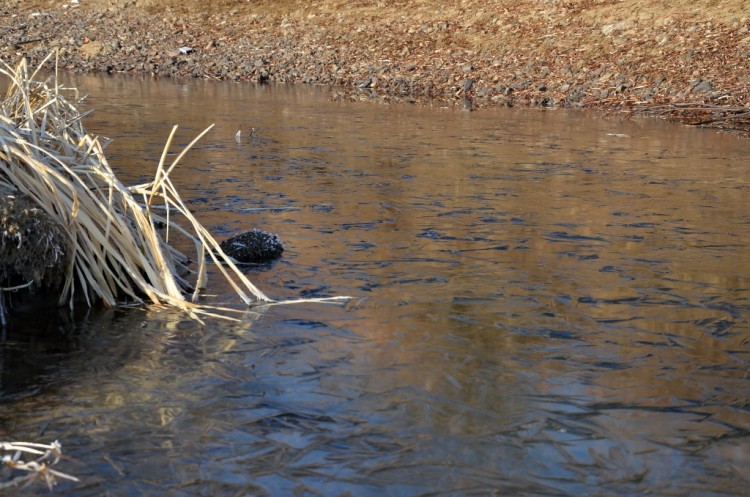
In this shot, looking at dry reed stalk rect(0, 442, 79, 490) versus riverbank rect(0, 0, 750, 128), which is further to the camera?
riverbank rect(0, 0, 750, 128)

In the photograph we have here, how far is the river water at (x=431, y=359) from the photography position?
120 inches

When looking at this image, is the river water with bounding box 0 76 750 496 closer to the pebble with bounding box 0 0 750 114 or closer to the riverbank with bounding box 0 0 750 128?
the riverbank with bounding box 0 0 750 128

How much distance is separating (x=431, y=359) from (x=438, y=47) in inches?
628

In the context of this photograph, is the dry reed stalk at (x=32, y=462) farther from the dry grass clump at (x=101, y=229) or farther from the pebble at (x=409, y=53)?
the pebble at (x=409, y=53)

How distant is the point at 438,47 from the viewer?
19.3 metres

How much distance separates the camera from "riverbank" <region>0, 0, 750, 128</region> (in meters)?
15.2

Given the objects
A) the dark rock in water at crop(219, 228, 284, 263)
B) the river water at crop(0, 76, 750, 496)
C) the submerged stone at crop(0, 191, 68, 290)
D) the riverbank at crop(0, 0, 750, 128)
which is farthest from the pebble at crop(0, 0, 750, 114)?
the submerged stone at crop(0, 191, 68, 290)

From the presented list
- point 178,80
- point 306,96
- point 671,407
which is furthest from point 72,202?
point 178,80

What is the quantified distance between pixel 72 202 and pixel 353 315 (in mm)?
1484

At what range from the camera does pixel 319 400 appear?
356cm

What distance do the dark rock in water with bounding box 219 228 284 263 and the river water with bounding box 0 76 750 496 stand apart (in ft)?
0.47

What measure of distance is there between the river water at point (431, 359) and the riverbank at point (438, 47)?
284 inches

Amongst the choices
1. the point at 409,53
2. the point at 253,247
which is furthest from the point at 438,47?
A: the point at 253,247

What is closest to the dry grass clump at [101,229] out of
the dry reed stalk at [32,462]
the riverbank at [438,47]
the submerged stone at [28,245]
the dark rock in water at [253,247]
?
the submerged stone at [28,245]
